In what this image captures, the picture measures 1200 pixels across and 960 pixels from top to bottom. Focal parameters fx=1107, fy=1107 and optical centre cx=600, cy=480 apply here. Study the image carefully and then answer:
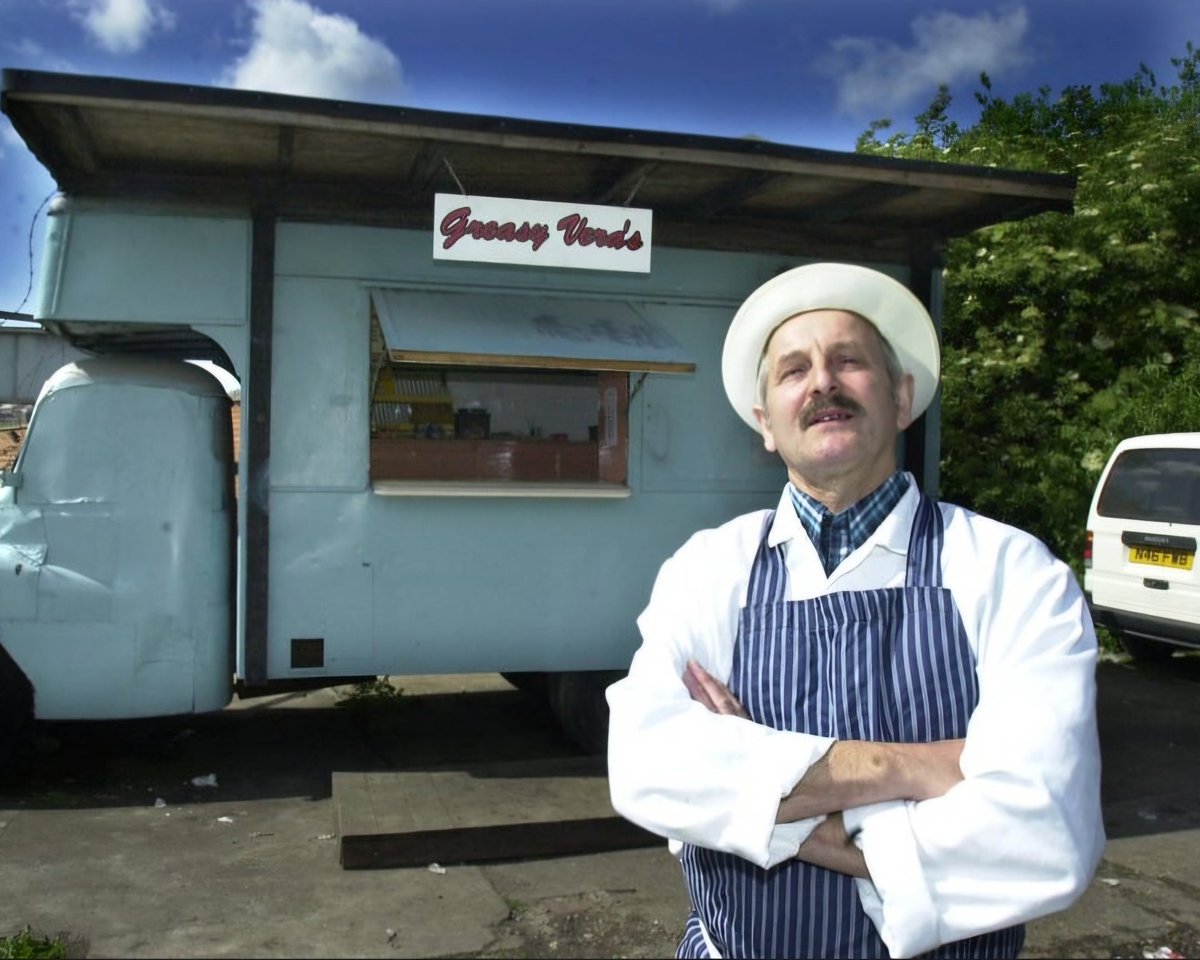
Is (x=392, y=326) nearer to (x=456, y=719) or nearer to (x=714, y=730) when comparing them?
(x=456, y=719)

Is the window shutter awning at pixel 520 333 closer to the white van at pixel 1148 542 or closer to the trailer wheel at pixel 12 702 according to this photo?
the trailer wheel at pixel 12 702

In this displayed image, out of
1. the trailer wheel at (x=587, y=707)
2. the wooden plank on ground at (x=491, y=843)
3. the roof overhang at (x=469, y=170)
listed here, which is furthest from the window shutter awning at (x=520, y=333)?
the wooden plank on ground at (x=491, y=843)

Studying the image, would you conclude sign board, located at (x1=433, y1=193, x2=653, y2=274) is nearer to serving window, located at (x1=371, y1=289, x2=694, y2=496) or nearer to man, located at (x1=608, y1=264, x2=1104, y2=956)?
serving window, located at (x1=371, y1=289, x2=694, y2=496)

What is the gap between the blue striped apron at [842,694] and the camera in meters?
1.66

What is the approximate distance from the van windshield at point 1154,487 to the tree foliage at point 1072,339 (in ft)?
4.48

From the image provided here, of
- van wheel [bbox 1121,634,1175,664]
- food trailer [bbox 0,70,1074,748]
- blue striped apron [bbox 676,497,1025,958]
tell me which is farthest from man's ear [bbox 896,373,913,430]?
van wheel [bbox 1121,634,1175,664]

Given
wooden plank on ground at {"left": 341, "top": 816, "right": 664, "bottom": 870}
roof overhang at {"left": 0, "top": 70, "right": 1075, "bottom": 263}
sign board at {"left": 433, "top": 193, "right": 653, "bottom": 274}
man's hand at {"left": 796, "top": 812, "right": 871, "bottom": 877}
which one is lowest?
wooden plank on ground at {"left": 341, "top": 816, "right": 664, "bottom": 870}

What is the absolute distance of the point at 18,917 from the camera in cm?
420

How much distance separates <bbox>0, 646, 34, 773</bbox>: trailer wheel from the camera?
546 cm

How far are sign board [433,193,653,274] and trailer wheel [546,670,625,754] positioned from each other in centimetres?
227

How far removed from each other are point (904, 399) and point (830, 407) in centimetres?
21

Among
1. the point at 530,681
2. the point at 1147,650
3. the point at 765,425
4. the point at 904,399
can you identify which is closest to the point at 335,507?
the point at 530,681

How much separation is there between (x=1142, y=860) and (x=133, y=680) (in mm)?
4862

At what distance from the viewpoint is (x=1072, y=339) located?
37.1 feet
